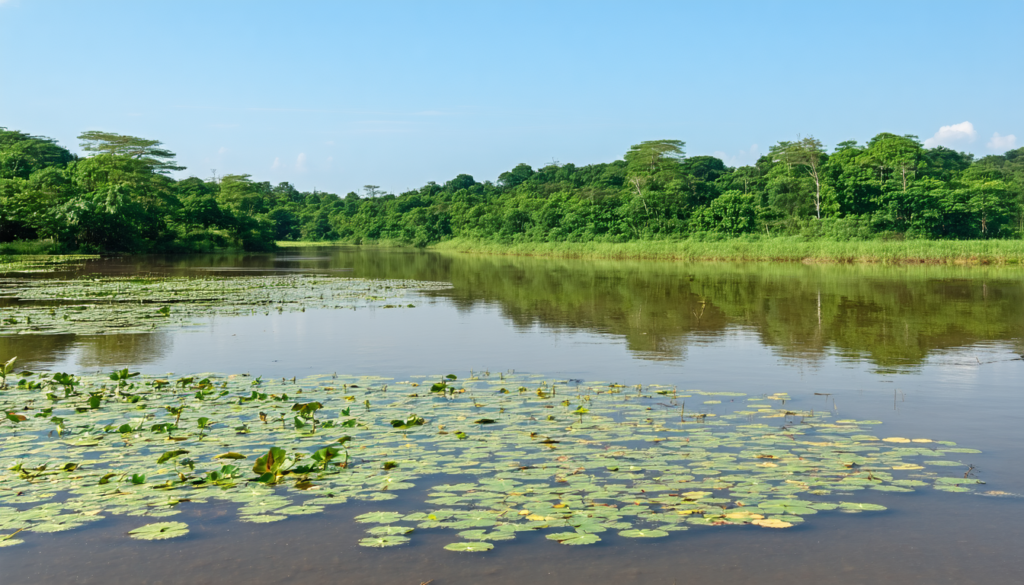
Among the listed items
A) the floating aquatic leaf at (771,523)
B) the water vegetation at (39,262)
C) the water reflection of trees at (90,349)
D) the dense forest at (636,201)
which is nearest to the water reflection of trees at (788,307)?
the water reflection of trees at (90,349)

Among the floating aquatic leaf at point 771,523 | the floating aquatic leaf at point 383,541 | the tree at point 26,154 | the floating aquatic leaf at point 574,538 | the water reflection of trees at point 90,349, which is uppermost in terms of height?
the tree at point 26,154

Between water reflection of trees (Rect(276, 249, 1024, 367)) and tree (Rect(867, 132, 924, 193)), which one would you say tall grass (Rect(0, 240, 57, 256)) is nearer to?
water reflection of trees (Rect(276, 249, 1024, 367))

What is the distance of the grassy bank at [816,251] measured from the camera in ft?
149

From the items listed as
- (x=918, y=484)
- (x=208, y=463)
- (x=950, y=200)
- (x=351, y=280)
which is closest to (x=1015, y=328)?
(x=918, y=484)

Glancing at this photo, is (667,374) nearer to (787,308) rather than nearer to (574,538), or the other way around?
(574,538)

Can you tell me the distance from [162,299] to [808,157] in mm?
67746

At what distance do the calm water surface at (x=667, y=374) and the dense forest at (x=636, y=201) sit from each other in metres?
35.6

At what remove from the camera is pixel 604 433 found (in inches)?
319

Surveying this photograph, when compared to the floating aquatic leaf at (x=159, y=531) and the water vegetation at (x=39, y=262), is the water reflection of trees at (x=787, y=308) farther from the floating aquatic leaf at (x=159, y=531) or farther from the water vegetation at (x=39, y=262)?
the water vegetation at (x=39, y=262)

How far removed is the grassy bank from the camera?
149ft

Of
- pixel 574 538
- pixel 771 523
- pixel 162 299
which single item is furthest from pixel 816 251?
pixel 574 538

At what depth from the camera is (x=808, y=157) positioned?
76875 mm

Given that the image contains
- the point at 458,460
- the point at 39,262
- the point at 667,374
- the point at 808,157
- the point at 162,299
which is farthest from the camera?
the point at 808,157

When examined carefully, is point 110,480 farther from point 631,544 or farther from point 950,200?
point 950,200
